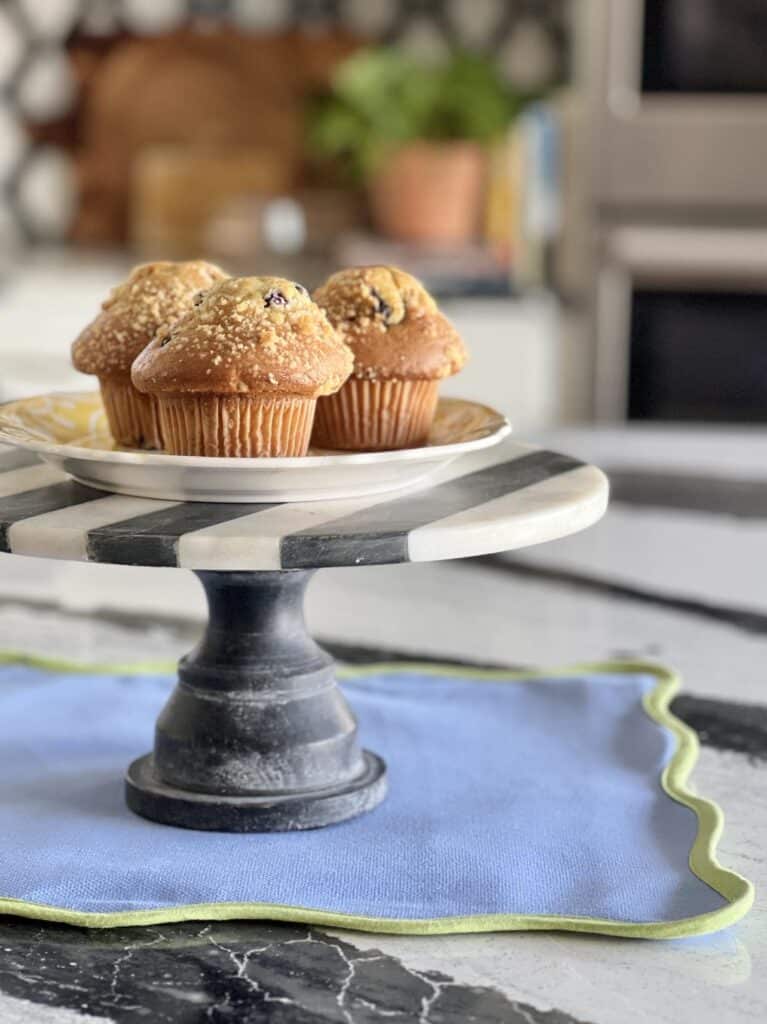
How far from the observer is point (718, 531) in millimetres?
1673

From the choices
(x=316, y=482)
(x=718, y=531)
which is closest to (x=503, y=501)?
(x=316, y=482)

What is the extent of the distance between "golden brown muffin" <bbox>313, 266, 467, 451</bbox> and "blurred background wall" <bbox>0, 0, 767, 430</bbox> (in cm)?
186

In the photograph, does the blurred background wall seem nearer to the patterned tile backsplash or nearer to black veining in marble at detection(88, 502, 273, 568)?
the patterned tile backsplash

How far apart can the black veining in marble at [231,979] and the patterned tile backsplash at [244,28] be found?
9.82 feet

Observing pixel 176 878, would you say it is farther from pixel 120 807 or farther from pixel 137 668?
pixel 137 668

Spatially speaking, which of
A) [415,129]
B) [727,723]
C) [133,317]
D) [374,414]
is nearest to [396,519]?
[374,414]

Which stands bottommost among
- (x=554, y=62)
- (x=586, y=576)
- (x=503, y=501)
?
(x=586, y=576)

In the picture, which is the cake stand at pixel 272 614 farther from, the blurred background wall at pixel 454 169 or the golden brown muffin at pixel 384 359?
the blurred background wall at pixel 454 169

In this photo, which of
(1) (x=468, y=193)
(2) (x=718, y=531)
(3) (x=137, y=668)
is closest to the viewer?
(3) (x=137, y=668)

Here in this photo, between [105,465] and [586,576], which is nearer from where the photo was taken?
[105,465]

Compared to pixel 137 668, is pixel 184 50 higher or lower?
higher

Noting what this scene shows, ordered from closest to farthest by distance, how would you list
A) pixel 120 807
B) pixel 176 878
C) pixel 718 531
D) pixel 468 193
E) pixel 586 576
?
pixel 176 878 → pixel 120 807 → pixel 586 576 → pixel 718 531 → pixel 468 193

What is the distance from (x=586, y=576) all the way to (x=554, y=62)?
2.31m

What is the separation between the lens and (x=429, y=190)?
3.45 m
